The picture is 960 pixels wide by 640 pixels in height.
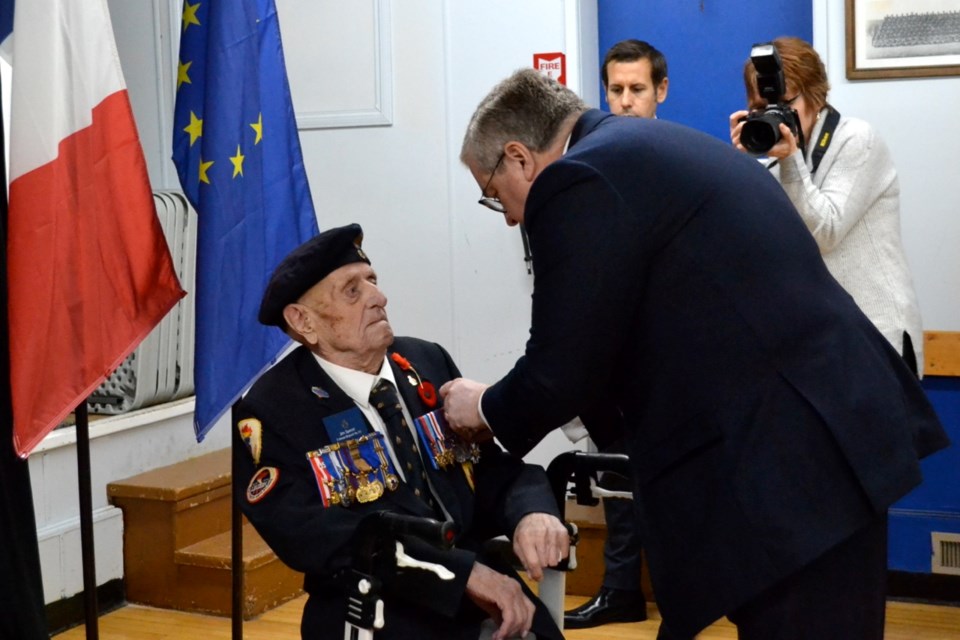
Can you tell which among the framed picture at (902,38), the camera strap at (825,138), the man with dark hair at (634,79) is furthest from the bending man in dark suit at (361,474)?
the framed picture at (902,38)

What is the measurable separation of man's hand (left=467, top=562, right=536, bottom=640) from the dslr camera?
1.23 metres

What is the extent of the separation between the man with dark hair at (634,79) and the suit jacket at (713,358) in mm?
1940

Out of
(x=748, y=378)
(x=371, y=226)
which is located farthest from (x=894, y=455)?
(x=371, y=226)

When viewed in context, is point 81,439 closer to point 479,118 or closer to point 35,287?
point 35,287

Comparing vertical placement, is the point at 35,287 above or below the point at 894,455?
above

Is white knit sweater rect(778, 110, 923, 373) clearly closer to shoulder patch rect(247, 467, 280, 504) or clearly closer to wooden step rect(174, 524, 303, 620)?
shoulder patch rect(247, 467, 280, 504)

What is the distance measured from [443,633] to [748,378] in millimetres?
831

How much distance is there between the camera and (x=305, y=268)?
240cm

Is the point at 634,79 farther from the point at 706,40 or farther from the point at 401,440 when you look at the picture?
the point at 401,440

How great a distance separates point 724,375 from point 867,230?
1540 millimetres

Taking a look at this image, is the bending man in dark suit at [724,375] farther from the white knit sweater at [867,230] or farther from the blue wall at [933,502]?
the blue wall at [933,502]

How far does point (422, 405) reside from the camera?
2488 mm

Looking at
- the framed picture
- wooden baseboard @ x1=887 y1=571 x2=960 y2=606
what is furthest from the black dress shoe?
the framed picture

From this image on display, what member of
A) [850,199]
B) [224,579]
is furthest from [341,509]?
[224,579]
